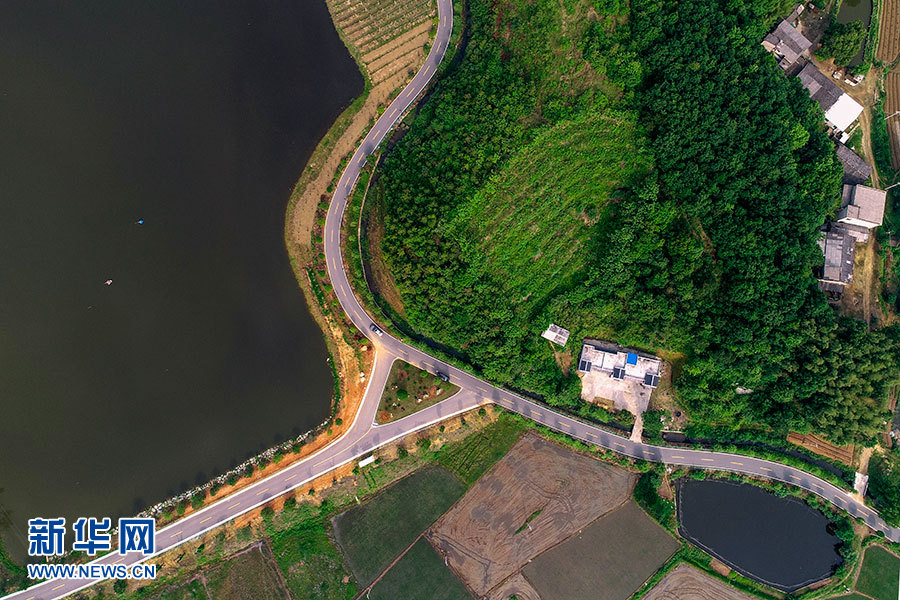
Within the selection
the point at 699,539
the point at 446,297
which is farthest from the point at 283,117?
the point at 699,539

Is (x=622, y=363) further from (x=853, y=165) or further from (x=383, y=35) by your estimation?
(x=383, y=35)

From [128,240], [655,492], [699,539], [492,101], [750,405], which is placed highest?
[492,101]

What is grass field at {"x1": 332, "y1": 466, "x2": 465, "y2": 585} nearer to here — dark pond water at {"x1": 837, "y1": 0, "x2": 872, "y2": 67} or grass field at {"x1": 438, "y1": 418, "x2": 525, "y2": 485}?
grass field at {"x1": 438, "y1": 418, "x2": 525, "y2": 485}

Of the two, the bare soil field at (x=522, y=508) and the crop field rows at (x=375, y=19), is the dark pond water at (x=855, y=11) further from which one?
the bare soil field at (x=522, y=508)

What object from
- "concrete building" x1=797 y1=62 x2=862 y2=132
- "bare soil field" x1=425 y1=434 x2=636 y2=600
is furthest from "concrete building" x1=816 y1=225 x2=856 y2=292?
"bare soil field" x1=425 y1=434 x2=636 y2=600

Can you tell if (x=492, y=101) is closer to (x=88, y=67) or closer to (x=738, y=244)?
(x=738, y=244)

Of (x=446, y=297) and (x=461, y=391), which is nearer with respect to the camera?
(x=446, y=297)

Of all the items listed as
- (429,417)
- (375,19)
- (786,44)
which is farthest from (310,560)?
(786,44)

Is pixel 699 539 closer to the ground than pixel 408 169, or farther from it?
closer to the ground
